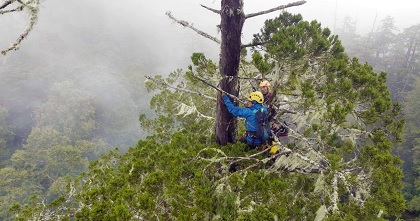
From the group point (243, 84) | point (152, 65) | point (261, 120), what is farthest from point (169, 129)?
point (152, 65)

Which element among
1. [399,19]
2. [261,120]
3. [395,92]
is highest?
[399,19]

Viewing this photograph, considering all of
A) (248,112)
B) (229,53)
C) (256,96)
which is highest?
(229,53)

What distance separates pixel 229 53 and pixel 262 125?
1.20 meters

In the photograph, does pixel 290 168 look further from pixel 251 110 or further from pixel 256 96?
pixel 256 96

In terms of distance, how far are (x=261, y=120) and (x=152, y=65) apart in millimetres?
61371

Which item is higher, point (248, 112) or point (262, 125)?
point (248, 112)

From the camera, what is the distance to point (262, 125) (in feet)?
15.0

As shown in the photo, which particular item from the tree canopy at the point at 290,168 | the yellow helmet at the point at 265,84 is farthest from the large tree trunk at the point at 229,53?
the yellow helmet at the point at 265,84

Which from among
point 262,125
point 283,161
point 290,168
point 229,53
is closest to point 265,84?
point 262,125

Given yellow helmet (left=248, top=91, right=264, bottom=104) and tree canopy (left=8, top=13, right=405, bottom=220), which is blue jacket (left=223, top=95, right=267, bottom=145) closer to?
yellow helmet (left=248, top=91, right=264, bottom=104)

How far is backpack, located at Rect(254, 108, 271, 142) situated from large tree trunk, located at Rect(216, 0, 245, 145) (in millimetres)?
395

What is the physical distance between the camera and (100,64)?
54.9 m

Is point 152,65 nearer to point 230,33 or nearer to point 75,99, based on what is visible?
point 75,99

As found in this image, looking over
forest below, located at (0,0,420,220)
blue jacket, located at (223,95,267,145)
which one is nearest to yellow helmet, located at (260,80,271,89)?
forest below, located at (0,0,420,220)
